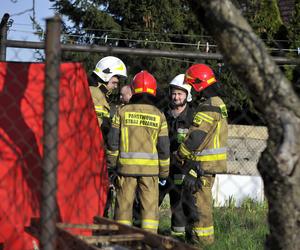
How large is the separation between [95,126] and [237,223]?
9.97 ft

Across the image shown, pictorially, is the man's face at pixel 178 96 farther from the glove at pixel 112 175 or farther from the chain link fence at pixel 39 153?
the chain link fence at pixel 39 153

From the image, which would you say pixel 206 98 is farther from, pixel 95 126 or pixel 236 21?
pixel 236 21

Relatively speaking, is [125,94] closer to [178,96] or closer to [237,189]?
[178,96]

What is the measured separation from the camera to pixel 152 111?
5.53 meters

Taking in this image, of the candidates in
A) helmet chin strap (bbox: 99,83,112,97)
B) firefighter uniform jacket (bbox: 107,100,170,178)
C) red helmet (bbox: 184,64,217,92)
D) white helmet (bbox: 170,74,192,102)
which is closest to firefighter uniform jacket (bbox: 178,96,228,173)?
red helmet (bbox: 184,64,217,92)

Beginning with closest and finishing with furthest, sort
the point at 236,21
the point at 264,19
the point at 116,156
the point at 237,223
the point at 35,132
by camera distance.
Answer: the point at 236,21
the point at 35,132
the point at 116,156
the point at 237,223
the point at 264,19

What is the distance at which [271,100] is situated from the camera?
9.24ft

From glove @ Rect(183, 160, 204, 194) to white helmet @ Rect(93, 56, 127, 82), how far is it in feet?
4.11

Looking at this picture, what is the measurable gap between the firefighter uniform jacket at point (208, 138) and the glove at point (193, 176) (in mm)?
64

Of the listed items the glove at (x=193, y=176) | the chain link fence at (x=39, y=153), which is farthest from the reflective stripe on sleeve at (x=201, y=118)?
the chain link fence at (x=39, y=153)

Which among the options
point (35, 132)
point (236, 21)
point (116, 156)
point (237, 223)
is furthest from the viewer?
point (237, 223)

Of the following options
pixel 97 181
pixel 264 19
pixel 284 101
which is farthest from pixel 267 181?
pixel 264 19

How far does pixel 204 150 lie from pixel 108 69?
1407mm

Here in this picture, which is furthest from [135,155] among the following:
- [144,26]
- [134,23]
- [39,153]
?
[134,23]
